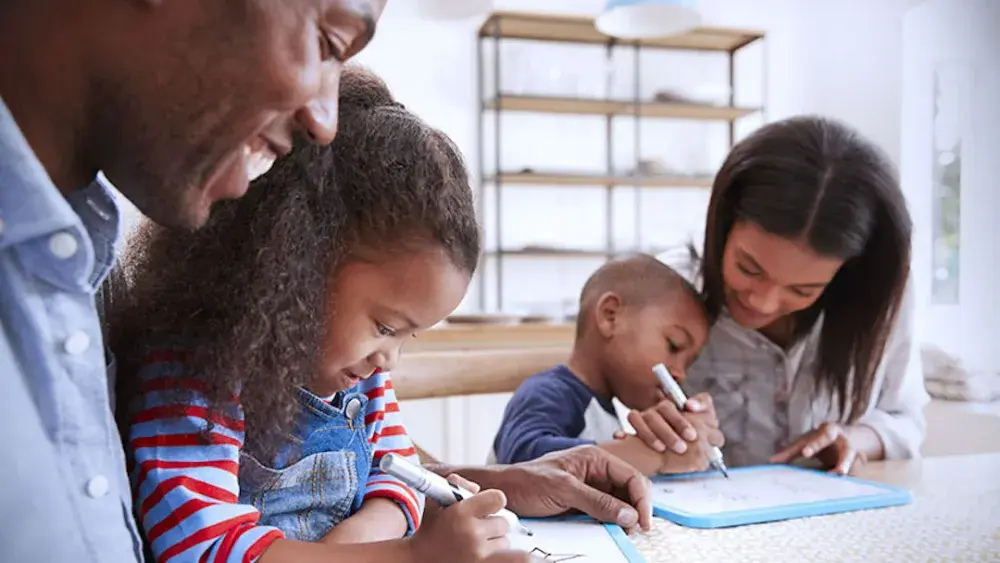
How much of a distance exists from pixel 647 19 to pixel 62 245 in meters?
2.62

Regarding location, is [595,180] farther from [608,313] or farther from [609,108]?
[608,313]

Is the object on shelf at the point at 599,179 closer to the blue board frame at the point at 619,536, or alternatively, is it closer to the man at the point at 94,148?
the blue board frame at the point at 619,536

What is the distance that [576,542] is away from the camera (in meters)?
0.70

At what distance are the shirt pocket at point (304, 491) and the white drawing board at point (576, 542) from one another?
0.14 metres

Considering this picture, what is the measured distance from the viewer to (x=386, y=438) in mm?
734

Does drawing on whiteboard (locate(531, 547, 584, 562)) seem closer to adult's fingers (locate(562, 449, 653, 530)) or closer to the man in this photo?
adult's fingers (locate(562, 449, 653, 530))

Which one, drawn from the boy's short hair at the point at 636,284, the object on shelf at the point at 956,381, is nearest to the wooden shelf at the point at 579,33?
the object on shelf at the point at 956,381

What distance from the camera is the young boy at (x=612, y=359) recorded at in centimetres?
108

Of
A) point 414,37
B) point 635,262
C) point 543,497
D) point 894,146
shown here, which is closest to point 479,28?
point 414,37

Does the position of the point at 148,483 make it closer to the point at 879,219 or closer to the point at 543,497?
the point at 543,497

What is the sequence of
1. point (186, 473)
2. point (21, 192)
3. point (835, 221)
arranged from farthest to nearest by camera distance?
point (835, 221) < point (186, 473) < point (21, 192)

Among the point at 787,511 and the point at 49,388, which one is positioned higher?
the point at 49,388

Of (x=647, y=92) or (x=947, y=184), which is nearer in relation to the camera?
(x=947, y=184)

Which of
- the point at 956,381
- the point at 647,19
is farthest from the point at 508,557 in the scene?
the point at 647,19
